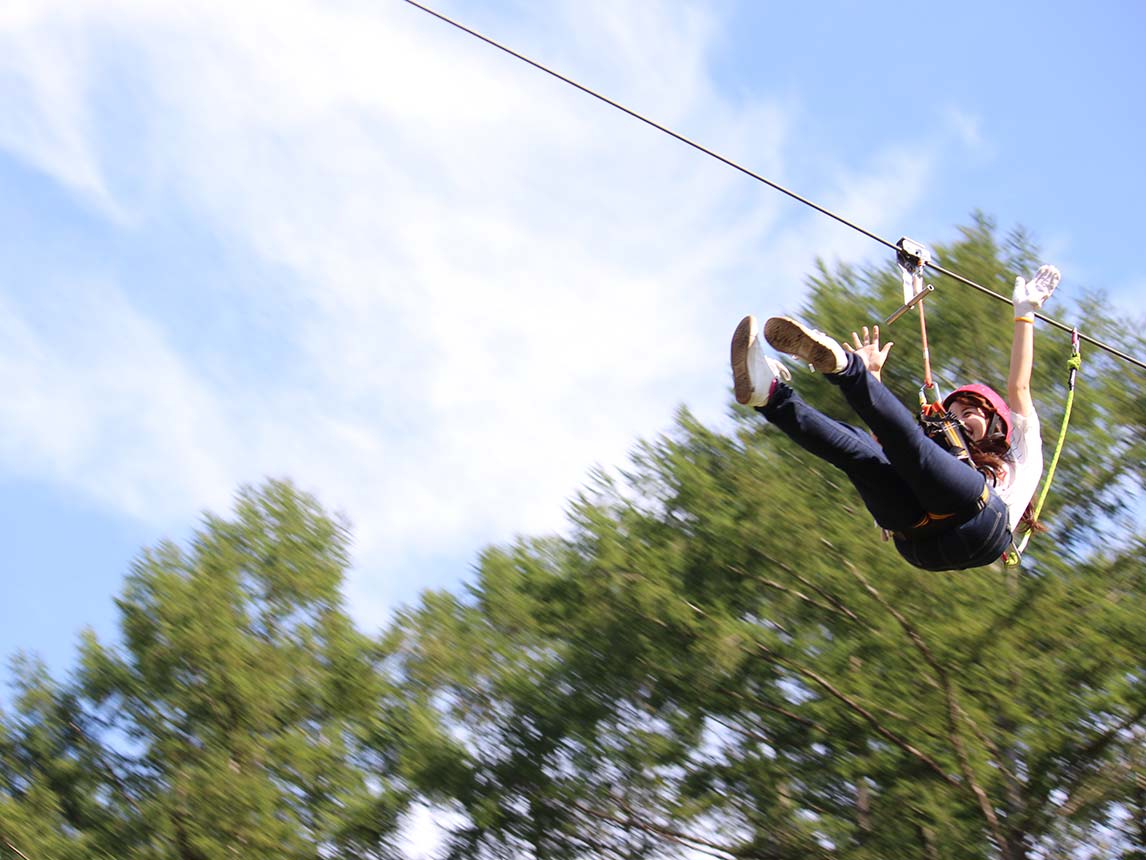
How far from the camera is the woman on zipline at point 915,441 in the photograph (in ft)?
16.2

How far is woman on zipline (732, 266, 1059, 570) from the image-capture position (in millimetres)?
4926

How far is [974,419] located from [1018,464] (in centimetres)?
25

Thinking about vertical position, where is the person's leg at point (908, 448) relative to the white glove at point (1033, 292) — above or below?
below

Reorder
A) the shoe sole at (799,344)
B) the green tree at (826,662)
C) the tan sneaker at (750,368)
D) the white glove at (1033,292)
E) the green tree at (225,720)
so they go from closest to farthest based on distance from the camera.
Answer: the shoe sole at (799,344), the tan sneaker at (750,368), the white glove at (1033,292), the green tree at (826,662), the green tree at (225,720)

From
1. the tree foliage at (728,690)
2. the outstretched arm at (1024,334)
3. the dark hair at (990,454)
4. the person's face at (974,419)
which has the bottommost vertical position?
the dark hair at (990,454)

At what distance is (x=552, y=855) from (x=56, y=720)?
29.2 ft

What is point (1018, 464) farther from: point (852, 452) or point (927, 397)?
point (852, 452)

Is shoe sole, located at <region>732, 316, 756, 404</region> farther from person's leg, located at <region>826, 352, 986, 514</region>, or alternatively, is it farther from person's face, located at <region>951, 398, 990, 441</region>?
person's face, located at <region>951, 398, 990, 441</region>

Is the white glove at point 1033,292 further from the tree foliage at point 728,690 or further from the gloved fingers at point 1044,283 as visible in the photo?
the tree foliage at point 728,690

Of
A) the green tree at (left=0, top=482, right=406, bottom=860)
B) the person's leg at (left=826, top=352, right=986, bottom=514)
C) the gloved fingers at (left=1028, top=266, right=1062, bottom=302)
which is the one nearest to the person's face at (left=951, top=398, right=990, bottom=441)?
the person's leg at (left=826, top=352, right=986, bottom=514)

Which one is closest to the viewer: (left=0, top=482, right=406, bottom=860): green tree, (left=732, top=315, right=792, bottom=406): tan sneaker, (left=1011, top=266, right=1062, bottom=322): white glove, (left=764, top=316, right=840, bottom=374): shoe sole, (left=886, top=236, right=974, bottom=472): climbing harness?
(left=764, top=316, right=840, bottom=374): shoe sole

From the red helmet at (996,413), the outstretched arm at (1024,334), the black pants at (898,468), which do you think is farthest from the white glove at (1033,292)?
the black pants at (898,468)

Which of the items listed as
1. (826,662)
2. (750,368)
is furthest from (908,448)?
(826,662)

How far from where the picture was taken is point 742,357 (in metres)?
5.09
